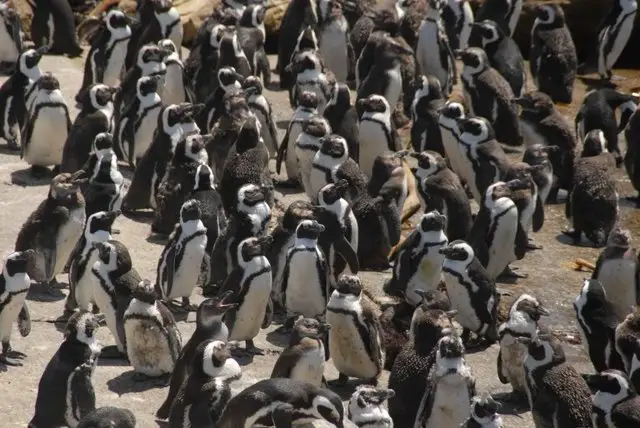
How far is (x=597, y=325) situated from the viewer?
11867 mm

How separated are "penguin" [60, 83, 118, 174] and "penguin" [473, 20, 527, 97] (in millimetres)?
4329

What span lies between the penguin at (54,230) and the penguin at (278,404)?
130 inches

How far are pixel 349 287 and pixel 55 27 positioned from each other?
302 inches

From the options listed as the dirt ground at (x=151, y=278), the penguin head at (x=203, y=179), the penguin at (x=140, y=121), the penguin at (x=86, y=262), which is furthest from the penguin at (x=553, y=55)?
the penguin at (x=86, y=262)

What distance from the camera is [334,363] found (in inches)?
447

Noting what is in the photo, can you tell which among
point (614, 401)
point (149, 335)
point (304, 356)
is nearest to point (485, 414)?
point (614, 401)

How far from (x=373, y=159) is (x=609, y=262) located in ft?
10.2

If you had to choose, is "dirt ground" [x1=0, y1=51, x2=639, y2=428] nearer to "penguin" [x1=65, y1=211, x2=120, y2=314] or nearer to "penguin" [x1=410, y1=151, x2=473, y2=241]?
"penguin" [x1=65, y1=211, x2=120, y2=314]

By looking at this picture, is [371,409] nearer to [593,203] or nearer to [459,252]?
[459,252]

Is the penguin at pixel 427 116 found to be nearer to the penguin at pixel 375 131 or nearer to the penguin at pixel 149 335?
the penguin at pixel 375 131

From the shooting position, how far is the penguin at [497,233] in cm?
1320

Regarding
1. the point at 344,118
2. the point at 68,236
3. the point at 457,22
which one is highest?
the point at 457,22

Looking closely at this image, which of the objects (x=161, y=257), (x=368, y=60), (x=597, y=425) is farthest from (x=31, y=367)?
(x=368, y=60)

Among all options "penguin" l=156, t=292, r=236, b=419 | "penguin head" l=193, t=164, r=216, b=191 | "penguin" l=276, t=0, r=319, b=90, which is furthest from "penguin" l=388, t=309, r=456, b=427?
"penguin" l=276, t=0, r=319, b=90
